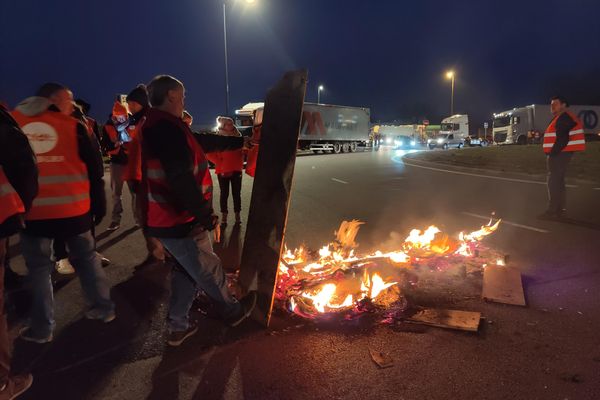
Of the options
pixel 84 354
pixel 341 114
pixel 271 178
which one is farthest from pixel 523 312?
pixel 341 114

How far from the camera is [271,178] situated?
357 centimetres

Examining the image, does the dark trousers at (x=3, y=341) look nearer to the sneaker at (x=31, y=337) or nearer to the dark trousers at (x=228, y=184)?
the sneaker at (x=31, y=337)

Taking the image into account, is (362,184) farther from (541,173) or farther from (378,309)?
(378,309)

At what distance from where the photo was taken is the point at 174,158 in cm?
271

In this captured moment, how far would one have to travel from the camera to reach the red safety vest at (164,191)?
283 cm

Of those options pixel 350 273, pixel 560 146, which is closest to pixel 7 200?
pixel 350 273

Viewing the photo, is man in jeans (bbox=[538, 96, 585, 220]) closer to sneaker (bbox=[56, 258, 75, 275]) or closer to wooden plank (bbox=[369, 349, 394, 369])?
wooden plank (bbox=[369, 349, 394, 369])

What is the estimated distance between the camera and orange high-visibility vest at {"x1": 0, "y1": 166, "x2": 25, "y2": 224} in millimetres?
A: 2414

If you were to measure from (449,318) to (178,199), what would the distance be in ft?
8.02

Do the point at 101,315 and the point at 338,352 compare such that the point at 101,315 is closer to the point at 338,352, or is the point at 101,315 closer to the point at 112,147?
the point at 338,352

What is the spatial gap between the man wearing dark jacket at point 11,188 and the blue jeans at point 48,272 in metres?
0.66

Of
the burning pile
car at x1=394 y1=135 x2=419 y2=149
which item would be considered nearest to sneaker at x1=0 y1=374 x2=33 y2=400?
the burning pile

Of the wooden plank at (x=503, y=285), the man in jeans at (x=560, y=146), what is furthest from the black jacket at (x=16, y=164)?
the man in jeans at (x=560, y=146)

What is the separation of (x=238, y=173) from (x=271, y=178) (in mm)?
3546
